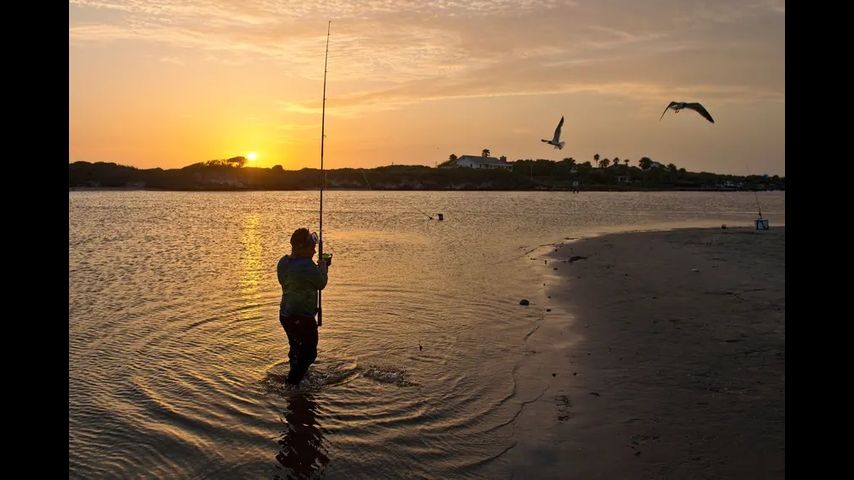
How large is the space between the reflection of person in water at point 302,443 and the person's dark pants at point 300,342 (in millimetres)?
441

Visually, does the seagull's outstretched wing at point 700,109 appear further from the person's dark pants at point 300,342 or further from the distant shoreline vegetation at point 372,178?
the distant shoreline vegetation at point 372,178

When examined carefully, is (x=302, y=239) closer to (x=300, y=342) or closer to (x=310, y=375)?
(x=300, y=342)

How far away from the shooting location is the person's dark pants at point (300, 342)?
7.56 meters

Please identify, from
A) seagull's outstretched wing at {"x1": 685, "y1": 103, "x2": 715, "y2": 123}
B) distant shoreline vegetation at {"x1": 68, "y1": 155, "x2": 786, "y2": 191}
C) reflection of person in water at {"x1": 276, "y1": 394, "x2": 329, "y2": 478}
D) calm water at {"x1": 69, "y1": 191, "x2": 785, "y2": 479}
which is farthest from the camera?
distant shoreline vegetation at {"x1": 68, "y1": 155, "x2": 786, "y2": 191}

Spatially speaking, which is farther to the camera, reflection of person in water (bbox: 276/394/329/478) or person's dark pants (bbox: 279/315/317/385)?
person's dark pants (bbox: 279/315/317/385)

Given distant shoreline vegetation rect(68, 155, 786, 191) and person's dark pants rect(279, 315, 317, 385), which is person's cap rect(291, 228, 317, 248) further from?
distant shoreline vegetation rect(68, 155, 786, 191)

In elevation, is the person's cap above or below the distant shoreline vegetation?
below

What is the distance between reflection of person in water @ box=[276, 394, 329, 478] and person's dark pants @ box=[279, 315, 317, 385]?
441mm

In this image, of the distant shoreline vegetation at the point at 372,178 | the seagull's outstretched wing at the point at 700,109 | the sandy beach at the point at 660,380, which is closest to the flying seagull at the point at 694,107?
the seagull's outstretched wing at the point at 700,109

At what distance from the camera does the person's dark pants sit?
7.56 metres

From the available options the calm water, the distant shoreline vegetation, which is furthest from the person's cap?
the distant shoreline vegetation
